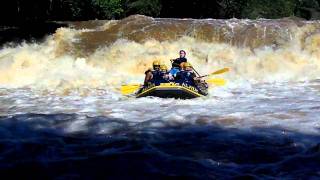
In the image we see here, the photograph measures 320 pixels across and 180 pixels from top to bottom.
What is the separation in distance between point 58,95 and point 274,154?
6.83m

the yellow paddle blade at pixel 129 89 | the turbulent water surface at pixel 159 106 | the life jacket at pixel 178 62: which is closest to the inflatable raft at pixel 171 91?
the turbulent water surface at pixel 159 106

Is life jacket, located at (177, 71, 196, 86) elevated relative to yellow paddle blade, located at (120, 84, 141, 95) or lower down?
elevated

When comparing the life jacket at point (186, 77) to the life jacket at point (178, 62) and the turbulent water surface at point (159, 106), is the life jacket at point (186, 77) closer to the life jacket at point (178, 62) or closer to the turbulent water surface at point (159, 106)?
the turbulent water surface at point (159, 106)

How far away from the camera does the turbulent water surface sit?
6.90 meters

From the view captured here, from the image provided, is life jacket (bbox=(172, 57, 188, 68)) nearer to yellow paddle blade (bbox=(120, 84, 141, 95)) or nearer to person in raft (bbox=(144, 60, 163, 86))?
person in raft (bbox=(144, 60, 163, 86))

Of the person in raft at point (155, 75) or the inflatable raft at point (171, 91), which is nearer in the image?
the inflatable raft at point (171, 91)

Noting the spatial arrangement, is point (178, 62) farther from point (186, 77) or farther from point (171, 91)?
point (171, 91)

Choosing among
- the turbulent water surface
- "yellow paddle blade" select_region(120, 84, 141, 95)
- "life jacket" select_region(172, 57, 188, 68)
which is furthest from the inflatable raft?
"life jacket" select_region(172, 57, 188, 68)

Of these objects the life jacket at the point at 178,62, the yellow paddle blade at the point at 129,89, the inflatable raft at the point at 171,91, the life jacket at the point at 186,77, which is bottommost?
the yellow paddle blade at the point at 129,89

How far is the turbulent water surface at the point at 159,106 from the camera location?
6.90 m

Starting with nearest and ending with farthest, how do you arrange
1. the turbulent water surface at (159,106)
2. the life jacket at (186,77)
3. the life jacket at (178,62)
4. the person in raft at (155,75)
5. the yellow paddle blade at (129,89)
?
the turbulent water surface at (159,106) → the person in raft at (155,75) → the life jacket at (186,77) → the yellow paddle blade at (129,89) → the life jacket at (178,62)

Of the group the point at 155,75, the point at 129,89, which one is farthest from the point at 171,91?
the point at 129,89

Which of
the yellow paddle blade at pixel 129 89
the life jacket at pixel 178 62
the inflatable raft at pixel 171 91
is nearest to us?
the inflatable raft at pixel 171 91

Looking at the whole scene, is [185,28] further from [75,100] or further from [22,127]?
[22,127]
